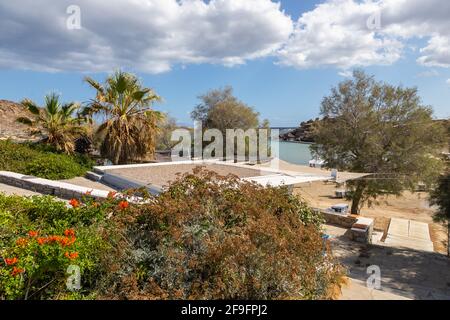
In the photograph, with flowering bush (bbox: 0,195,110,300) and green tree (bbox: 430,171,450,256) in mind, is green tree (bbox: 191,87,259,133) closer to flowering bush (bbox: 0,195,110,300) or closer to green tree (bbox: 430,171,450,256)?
green tree (bbox: 430,171,450,256)

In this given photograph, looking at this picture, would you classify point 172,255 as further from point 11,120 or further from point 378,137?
point 11,120

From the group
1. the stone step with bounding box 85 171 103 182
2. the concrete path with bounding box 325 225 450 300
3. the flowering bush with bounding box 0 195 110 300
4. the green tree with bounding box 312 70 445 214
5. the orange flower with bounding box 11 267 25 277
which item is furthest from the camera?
the green tree with bounding box 312 70 445 214

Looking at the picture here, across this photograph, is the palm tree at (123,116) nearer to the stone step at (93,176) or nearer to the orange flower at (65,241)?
the stone step at (93,176)

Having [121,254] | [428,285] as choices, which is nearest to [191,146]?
[428,285]

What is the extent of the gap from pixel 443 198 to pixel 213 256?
1127 cm

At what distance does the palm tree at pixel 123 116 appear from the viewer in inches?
507

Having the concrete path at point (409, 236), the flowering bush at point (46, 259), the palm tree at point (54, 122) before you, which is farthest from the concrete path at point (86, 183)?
the concrete path at point (409, 236)

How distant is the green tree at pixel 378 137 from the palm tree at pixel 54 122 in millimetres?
10986

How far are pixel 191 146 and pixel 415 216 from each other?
15.5 metres

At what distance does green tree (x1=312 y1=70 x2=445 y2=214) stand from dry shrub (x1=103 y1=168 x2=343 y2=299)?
11432mm

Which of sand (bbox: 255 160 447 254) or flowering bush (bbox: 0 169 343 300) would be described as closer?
flowering bush (bbox: 0 169 343 300)

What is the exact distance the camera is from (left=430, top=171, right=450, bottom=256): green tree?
11344mm

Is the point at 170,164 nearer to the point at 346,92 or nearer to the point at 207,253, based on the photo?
the point at 346,92

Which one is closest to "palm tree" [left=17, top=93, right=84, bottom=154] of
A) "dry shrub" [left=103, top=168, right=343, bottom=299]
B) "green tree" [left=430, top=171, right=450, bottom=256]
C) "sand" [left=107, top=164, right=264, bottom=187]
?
"sand" [left=107, top=164, right=264, bottom=187]
